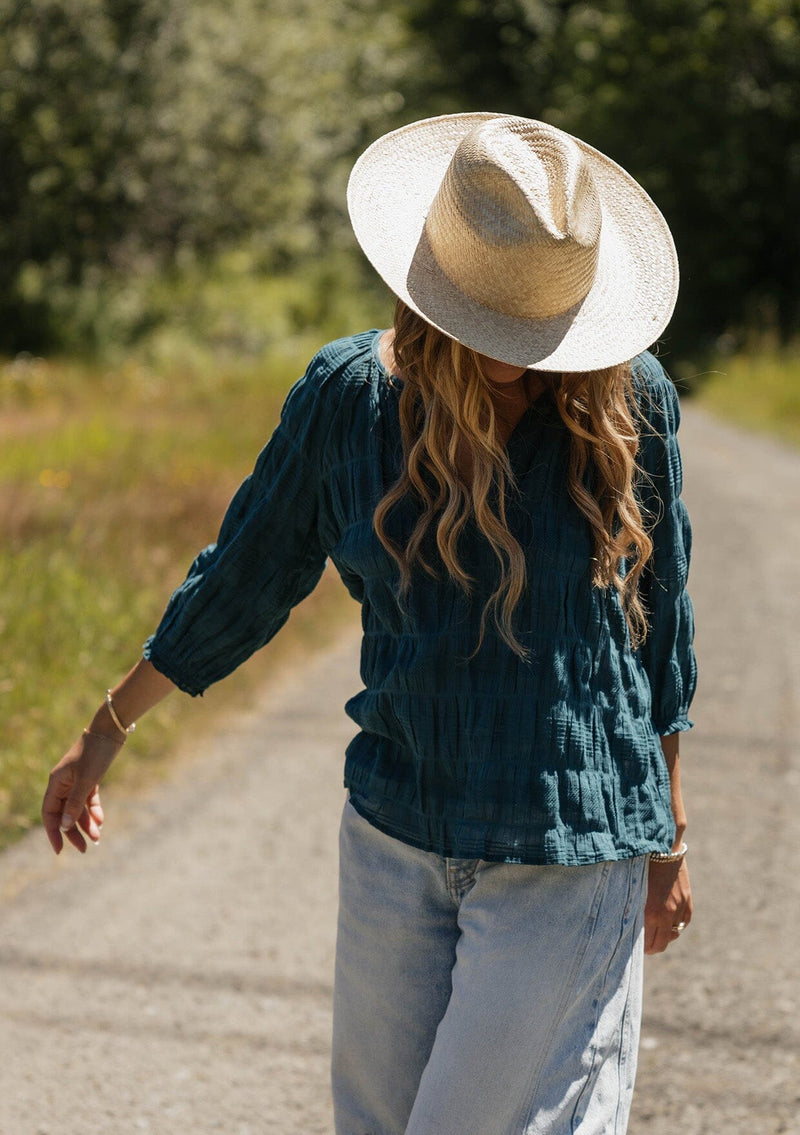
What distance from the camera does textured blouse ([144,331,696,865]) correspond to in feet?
5.56

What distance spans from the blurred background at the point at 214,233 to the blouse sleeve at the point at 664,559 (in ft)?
9.67

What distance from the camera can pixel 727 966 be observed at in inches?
136

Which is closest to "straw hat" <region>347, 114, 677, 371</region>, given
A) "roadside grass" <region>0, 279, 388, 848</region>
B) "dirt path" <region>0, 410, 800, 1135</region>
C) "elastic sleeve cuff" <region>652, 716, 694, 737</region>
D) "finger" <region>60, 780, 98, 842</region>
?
"elastic sleeve cuff" <region>652, 716, 694, 737</region>

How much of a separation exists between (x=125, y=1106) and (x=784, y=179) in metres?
21.0

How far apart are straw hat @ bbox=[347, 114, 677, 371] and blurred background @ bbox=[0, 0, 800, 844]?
308 centimetres

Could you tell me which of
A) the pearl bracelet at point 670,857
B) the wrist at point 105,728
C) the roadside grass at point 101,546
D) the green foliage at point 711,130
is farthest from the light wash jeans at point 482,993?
the green foliage at point 711,130

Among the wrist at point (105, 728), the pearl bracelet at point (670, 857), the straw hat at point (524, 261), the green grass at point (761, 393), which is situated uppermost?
the straw hat at point (524, 261)

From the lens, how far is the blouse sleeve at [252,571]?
194 centimetres

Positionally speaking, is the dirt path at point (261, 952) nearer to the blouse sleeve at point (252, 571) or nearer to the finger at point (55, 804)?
the finger at point (55, 804)

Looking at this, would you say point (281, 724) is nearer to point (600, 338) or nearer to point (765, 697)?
point (765, 697)

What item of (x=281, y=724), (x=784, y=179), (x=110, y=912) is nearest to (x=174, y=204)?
(x=784, y=179)

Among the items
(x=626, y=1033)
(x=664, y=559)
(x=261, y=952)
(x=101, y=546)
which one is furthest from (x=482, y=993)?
(x=101, y=546)

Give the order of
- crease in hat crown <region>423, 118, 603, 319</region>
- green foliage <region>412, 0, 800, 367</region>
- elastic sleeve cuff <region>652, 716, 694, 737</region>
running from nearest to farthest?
1. crease in hat crown <region>423, 118, 603, 319</region>
2. elastic sleeve cuff <region>652, 716, 694, 737</region>
3. green foliage <region>412, 0, 800, 367</region>

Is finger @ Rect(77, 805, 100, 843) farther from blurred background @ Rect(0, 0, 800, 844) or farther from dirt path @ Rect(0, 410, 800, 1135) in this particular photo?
blurred background @ Rect(0, 0, 800, 844)
